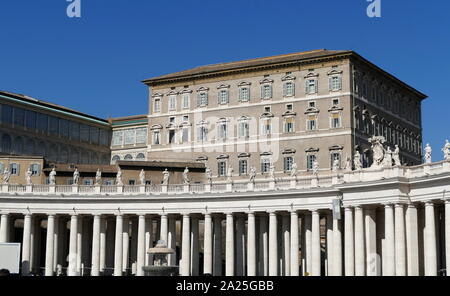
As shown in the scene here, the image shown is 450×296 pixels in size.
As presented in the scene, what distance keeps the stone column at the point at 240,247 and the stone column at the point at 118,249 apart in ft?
43.4

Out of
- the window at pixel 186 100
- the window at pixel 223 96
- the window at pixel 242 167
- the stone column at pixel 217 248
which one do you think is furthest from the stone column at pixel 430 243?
the window at pixel 186 100

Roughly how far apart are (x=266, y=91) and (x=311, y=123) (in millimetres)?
9262

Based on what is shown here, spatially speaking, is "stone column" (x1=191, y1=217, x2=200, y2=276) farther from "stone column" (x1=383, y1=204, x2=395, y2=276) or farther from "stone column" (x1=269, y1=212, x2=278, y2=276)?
"stone column" (x1=383, y1=204, x2=395, y2=276)

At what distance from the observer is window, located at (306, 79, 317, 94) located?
10950 cm

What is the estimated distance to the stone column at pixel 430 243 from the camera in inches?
2507

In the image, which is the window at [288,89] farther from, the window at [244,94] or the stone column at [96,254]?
the stone column at [96,254]

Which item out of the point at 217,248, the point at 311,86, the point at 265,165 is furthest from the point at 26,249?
the point at 311,86

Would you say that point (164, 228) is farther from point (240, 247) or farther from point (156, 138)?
point (156, 138)

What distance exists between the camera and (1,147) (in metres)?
116

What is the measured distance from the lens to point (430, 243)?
63.9 metres
